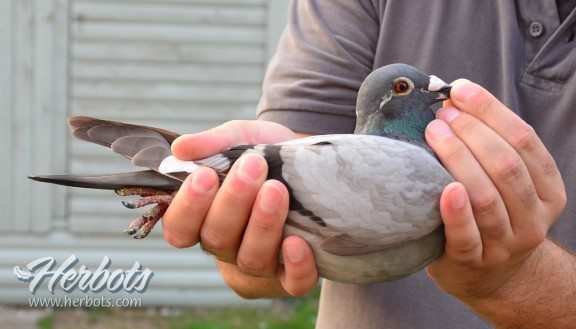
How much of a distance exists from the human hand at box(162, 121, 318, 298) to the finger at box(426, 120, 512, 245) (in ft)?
1.47

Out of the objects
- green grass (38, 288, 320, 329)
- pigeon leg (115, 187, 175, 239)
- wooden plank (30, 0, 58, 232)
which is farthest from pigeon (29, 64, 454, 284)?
wooden plank (30, 0, 58, 232)

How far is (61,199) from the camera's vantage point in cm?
735

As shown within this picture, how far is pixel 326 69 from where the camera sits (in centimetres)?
295

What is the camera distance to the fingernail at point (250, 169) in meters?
2.21

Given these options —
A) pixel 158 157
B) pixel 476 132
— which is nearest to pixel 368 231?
pixel 476 132

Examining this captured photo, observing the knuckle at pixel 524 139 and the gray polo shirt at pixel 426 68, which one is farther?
the gray polo shirt at pixel 426 68

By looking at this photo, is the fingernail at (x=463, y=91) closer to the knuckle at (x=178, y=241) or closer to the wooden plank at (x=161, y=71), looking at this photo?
the knuckle at (x=178, y=241)

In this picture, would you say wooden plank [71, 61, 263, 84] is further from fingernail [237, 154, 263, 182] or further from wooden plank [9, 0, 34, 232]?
fingernail [237, 154, 263, 182]

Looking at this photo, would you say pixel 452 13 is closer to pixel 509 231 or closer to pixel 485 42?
pixel 485 42

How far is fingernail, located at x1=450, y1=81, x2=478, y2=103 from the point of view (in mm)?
2316

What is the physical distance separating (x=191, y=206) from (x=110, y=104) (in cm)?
524

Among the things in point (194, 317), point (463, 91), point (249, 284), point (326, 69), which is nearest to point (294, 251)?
point (463, 91)

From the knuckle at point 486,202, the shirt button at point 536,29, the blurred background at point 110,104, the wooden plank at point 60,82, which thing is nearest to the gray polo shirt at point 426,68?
the shirt button at point 536,29

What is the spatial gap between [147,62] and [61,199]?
1.39 m
